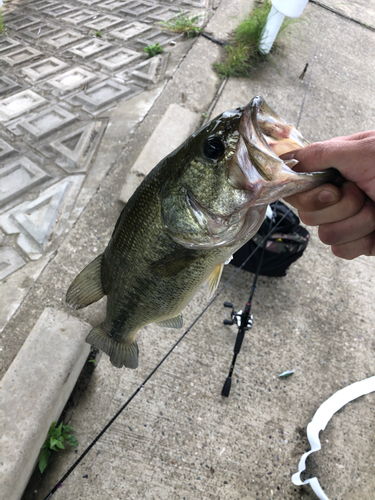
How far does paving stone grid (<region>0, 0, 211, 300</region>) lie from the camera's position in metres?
3.06

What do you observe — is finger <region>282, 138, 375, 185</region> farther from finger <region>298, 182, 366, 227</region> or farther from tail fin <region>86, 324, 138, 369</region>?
tail fin <region>86, 324, 138, 369</region>

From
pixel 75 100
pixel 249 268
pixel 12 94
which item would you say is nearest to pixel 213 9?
pixel 75 100

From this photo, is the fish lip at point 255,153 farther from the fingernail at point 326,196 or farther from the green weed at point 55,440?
the green weed at point 55,440

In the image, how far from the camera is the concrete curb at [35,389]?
1746mm

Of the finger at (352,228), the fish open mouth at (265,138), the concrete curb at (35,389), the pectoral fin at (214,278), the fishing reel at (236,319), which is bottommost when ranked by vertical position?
the concrete curb at (35,389)

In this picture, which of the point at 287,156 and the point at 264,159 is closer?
the point at 264,159

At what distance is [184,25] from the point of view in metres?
5.00

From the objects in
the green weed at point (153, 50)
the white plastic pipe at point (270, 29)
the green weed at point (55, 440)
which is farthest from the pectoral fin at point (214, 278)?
the green weed at point (153, 50)

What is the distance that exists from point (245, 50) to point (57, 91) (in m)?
2.63

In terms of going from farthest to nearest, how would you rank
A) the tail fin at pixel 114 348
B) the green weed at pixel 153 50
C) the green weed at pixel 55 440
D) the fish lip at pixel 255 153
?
the green weed at pixel 153 50, the green weed at pixel 55 440, the tail fin at pixel 114 348, the fish lip at pixel 255 153

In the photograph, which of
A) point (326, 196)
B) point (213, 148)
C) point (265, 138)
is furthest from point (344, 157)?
point (213, 148)

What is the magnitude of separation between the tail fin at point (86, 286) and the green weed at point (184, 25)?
4841 mm

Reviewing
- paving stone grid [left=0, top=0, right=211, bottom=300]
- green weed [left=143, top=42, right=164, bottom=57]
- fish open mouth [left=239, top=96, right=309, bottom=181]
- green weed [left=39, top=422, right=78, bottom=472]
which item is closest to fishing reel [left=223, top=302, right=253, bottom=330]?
green weed [left=39, top=422, right=78, bottom=472]

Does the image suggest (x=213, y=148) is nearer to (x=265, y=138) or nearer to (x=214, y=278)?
(x=265, y=138)
